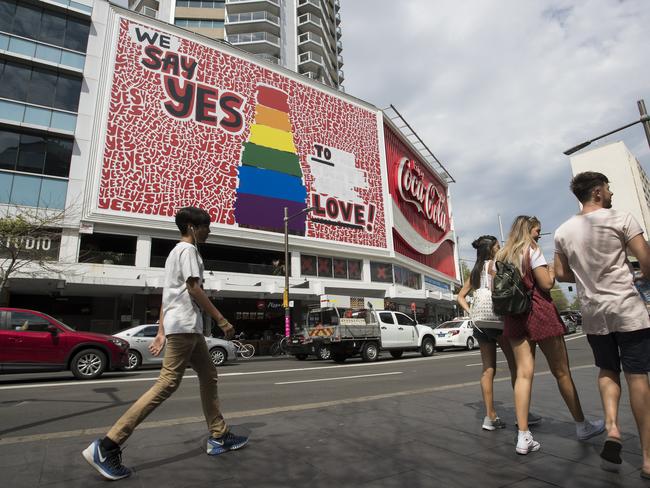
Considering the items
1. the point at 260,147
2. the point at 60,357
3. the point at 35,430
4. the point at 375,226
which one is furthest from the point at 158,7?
the point at 35,430

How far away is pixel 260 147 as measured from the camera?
2664 centimetres

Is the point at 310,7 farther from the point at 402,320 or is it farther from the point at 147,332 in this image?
the point at 147,332

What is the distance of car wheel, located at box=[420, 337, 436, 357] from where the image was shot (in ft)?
52.9

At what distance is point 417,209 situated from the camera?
39.6m

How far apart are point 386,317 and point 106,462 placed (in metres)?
13.2

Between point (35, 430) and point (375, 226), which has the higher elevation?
point (375, 226)

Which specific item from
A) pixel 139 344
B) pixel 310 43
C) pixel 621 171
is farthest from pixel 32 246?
pixel 621 171

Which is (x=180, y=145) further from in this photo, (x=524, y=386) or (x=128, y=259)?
(x=524, y=386)

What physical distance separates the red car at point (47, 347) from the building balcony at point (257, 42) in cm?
4678

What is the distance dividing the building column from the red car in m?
12.4

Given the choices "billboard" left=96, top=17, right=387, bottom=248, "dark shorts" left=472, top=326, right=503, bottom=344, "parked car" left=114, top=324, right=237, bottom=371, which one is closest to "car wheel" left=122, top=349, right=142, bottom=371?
"parked car" left=114, top=324, right=237, bottom=371

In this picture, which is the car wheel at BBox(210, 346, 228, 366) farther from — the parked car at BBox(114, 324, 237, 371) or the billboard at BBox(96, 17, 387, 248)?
the billboard at BBox(96, 17, 387, 248)

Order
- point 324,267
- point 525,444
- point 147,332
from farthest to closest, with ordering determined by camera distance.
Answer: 1. point 324,267
2. point 147,332
3. point 525,444

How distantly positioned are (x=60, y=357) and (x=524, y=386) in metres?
9.47
